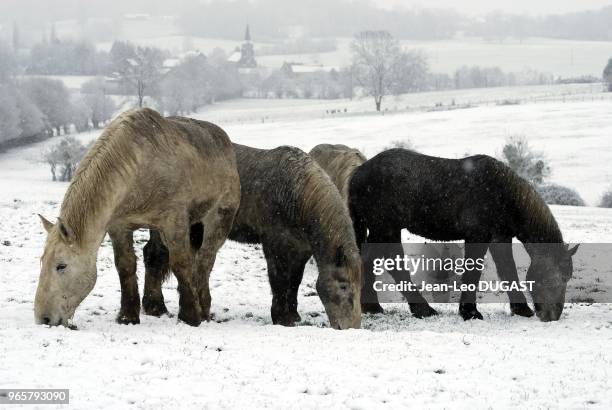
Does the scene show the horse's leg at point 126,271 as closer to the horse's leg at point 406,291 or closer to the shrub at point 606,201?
the horse's leg at point 406,291

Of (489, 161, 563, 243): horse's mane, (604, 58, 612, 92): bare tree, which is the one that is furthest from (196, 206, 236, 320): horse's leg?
(604, 58, 612, 92): bare tree

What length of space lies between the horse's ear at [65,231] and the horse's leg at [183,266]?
4.50 ft

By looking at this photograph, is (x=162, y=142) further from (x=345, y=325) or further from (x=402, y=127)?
(x=402, y=127)

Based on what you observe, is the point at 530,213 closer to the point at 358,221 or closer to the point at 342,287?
the point at 358,221

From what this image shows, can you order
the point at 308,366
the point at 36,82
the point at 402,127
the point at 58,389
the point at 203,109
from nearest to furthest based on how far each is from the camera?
the point at 58,389 < the point at 308,366 < the point at 402,127 < the point at 36,82 < the point at 203,109

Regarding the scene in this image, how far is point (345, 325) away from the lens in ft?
30.5

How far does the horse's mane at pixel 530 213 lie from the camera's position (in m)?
11.1

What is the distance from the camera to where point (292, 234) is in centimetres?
996

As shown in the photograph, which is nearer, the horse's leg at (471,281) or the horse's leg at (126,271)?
the horse's leg at (126,271)

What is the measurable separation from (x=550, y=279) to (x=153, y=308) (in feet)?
21.3

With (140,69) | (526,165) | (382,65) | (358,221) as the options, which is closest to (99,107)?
(140,69)

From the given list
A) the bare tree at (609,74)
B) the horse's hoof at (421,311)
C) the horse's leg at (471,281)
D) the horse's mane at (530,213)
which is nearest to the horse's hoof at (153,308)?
the horse's hoof at (421,311)

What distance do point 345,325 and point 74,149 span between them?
4488 centimetres

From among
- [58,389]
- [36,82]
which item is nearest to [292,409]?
[58,389]
